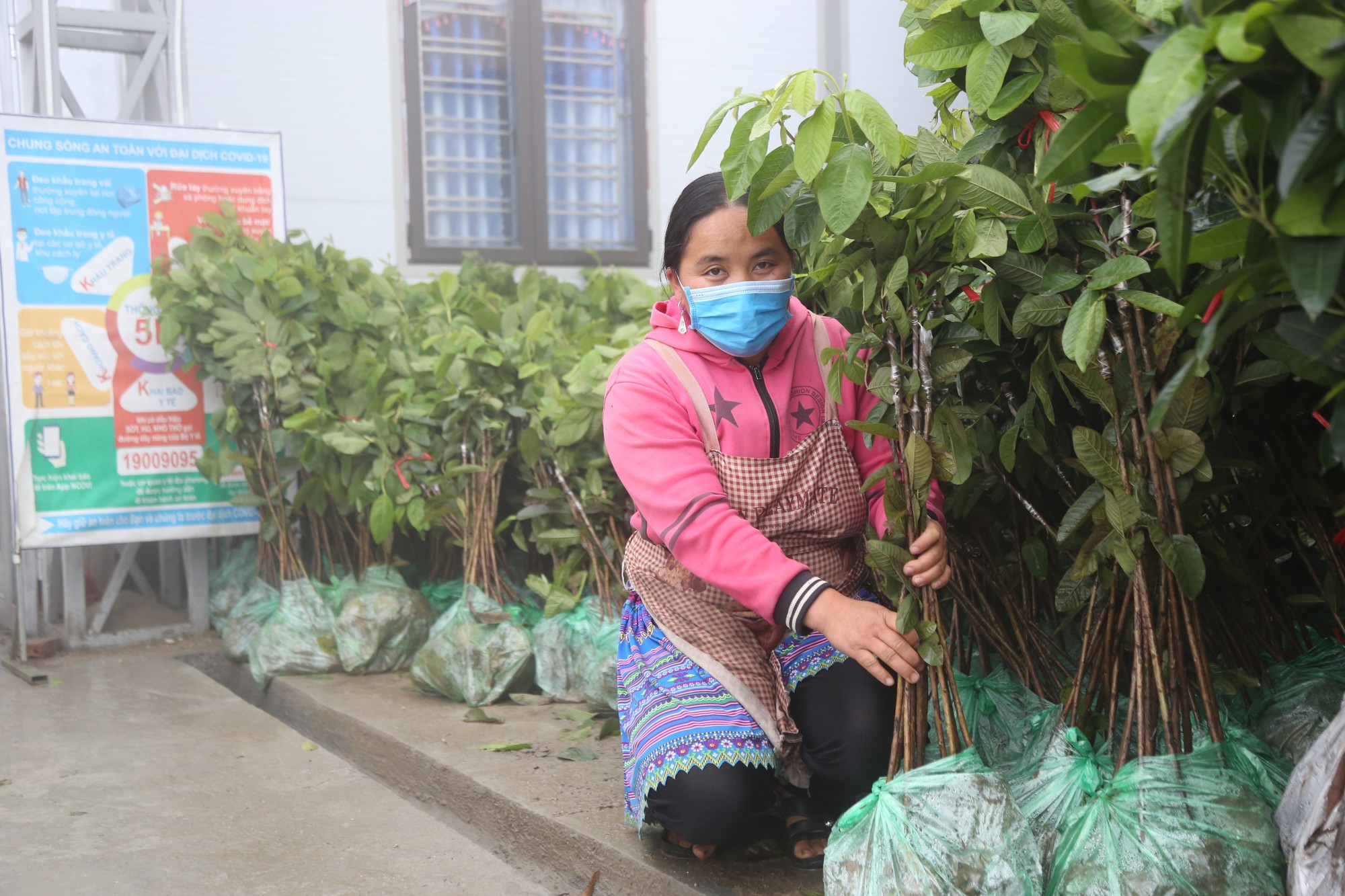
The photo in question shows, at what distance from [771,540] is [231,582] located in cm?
338

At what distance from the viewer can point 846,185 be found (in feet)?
5.20

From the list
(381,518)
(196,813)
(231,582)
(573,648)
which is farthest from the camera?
(231,582)

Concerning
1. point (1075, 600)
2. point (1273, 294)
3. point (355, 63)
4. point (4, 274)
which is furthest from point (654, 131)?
point (1273, 294)

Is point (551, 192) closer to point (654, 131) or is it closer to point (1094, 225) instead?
point (654, 131)

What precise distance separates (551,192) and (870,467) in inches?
189

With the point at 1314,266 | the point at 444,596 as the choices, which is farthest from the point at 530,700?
the point at 1314,266

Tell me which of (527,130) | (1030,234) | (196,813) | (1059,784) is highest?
(527,130)

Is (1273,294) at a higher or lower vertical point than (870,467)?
higher

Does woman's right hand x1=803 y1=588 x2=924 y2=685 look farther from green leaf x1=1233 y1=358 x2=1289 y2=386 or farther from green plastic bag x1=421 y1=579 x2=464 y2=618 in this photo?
green plastic bag x1=421 y1=579 x2=464 y2=618

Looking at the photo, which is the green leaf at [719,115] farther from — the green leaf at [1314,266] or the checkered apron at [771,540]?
the green leaf at [1314,266]

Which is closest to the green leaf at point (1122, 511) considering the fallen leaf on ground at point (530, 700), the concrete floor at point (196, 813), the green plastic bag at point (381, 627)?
the concrete floor at point (196, 813)

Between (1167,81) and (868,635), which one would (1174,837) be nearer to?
(868,635)

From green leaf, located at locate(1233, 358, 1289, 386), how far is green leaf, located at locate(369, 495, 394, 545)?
8.48ft

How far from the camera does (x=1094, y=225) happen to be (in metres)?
1.66
